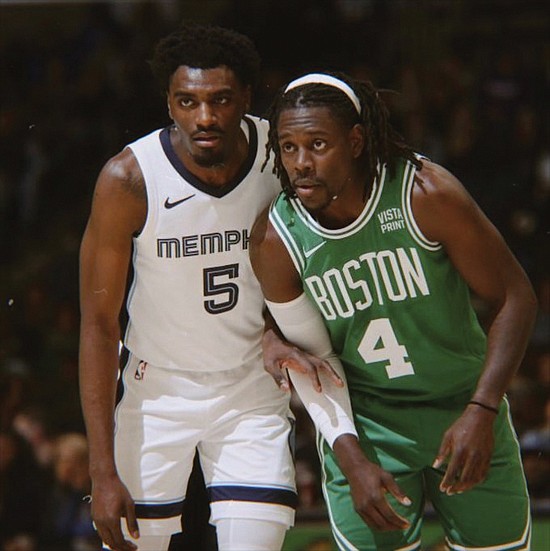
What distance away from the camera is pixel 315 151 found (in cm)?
321

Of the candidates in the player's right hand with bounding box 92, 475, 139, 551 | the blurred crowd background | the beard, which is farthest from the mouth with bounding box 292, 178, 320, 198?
the blurred crowd background

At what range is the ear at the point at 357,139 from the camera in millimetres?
3264

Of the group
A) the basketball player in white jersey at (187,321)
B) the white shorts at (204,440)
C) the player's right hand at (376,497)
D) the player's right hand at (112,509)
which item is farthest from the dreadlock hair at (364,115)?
the player's right hand at (112,509)

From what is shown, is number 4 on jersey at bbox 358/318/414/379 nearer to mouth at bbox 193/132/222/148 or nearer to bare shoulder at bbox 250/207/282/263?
bare shoulder at bbox 250/207/282/263

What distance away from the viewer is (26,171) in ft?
22.9

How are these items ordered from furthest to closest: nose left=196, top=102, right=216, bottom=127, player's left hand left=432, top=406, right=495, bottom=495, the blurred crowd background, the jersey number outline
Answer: the blurred crowd background → the jersey number outline → nose left=196, top=102, right=216, bottom=127 → player's left hand left=432, top=406, right=495, bottom=495

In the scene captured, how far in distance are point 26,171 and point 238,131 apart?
363 cm

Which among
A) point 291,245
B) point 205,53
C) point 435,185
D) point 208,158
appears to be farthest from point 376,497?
point 205,53

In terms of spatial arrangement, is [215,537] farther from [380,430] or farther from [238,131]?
[238,131]

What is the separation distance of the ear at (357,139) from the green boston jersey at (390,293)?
0.09 m

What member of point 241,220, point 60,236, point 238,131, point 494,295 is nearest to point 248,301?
point 241,220

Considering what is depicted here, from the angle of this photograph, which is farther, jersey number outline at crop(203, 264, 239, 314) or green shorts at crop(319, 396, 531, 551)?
jersey number outline at crop(203, 264, 239, 314)

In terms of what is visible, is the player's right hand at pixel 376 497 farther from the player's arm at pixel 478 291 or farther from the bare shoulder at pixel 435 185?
the bare shoulder at pixel 435 185

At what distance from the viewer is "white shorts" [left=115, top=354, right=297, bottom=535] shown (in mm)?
3539
